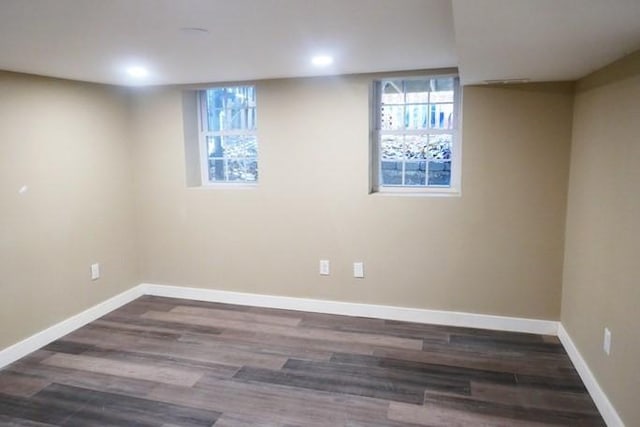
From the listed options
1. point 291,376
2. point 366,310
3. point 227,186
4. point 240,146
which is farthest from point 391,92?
point 291,376

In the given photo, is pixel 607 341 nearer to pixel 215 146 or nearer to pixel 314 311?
pixel 314 311

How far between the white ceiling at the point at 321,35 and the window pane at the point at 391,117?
26.0 inches

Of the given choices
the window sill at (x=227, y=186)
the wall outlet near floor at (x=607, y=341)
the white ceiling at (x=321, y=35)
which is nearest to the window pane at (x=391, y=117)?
the white ceiling at (x=321, y=35)

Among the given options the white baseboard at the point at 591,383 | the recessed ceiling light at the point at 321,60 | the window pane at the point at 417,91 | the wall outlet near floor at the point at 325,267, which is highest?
the recessed ceiling light at the point at 321,60

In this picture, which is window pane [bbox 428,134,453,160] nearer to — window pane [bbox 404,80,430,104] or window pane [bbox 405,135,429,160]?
window pane [bbox 405,135,429,160]

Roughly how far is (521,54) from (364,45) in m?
0.80

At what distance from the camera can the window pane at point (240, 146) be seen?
4195mm

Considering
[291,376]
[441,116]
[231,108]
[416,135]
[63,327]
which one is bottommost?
[291,376]

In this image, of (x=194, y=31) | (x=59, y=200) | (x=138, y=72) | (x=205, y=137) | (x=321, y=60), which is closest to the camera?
(x=194, y=31)

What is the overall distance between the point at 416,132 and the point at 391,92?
1.28ft

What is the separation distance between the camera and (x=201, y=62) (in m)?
2.94

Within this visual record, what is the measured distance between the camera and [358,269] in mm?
3863

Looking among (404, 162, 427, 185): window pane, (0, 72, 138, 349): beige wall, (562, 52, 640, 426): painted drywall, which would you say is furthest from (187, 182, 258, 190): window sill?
(562, 52, 640, 426): painted drywall

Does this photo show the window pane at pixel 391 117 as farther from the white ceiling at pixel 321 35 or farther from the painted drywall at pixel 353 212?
the white ceiling at pixel 321 35
